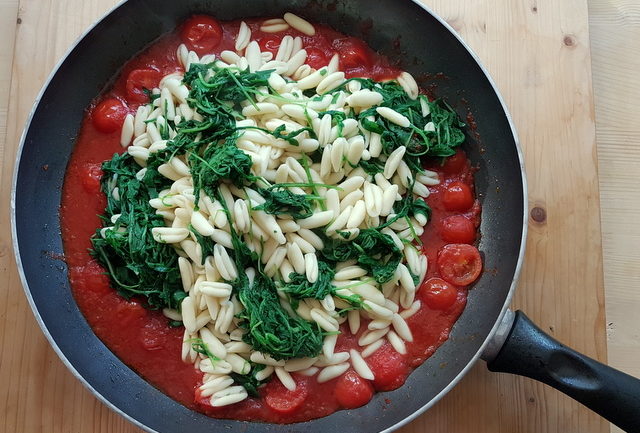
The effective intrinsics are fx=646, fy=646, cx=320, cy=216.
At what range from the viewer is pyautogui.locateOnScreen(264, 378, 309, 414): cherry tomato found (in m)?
A: 2.08

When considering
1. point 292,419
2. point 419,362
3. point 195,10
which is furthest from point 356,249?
point 195,10

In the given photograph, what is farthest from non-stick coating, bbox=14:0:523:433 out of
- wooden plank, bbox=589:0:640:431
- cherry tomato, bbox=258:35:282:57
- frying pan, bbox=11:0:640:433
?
wooden plank, bbox=589:0:640:431

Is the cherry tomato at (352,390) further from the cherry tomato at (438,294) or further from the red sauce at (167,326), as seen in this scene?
the cherry tomato at (438,294)

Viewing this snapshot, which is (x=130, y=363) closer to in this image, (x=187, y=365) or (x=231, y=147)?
(x=187, y=365)

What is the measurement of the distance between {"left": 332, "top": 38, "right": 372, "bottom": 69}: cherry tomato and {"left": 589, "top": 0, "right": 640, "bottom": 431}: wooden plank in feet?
2.89

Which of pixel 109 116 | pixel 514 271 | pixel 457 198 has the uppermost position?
pixel 109 116

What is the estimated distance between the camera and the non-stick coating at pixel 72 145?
2104mm

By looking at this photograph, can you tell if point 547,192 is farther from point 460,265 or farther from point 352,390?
point 352,390

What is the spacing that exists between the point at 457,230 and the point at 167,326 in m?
1.02

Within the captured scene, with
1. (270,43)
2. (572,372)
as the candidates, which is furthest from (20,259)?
(572,372)

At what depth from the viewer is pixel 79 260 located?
2184mm

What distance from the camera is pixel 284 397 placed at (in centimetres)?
209

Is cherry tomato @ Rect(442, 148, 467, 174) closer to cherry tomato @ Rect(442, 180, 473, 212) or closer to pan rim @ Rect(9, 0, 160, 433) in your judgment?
cherry tomato @ Rect(442, 180, 473, 212)

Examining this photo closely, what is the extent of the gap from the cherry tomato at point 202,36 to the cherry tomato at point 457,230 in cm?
104
